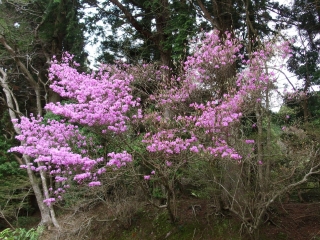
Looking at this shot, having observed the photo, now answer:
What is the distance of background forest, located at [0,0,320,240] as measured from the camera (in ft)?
17.1

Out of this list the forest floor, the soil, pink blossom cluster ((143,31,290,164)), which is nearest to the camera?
pink blossom cluster ((143,31,290,164))

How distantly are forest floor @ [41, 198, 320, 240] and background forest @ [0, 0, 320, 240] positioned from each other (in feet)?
0.10

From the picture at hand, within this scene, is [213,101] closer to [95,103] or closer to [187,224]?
[95,103]

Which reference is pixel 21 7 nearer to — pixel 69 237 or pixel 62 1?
pixel 62 1

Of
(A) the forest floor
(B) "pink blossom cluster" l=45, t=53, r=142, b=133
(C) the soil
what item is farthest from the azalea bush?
(C) the soil

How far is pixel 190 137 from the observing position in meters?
5.87

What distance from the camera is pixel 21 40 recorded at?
11055 mm

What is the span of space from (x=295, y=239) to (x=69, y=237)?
16.5 feet

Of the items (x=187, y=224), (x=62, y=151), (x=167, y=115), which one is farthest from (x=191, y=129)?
(x=187, y=224)

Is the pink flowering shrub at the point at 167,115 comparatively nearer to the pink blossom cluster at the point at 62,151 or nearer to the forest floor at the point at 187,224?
the pink blossom cluster at the point at 62,151

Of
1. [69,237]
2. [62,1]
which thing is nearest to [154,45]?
[62,1]

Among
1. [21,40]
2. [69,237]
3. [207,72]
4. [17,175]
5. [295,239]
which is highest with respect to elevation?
[21,40]

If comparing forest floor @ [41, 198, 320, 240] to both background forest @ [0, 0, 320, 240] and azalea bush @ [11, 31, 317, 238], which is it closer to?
background forest @ [0, 0, 320, 240]

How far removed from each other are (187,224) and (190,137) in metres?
2.35
